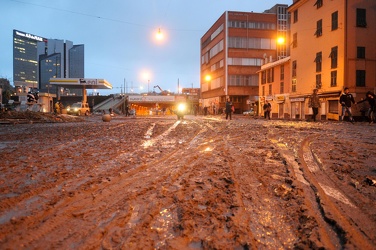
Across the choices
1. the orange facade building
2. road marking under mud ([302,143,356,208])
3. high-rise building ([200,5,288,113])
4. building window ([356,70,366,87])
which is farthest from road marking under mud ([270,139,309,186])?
high-rise building ([200,5,288,113])

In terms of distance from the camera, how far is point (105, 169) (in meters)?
4.98

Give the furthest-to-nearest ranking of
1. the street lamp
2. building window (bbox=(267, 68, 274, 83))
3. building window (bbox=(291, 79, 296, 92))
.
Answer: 1. building window (bbox=(267, 68, 274, 83))
2. building window (bbox=(291, 79, 296, 92))
3. the street lamp

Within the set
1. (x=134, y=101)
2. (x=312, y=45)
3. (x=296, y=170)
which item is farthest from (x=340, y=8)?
(x=134, y=101)

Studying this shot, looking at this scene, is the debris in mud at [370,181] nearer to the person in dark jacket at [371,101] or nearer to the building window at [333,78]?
the person in dark jacket at [371,101]

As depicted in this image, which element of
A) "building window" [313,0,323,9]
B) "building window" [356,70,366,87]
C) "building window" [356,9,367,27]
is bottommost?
"building window" [356,70,366,87]

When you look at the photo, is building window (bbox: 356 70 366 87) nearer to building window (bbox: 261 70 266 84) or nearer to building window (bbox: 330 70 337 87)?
building window (bbox: 330 70 337 87)

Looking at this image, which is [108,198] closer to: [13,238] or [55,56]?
[13,238]

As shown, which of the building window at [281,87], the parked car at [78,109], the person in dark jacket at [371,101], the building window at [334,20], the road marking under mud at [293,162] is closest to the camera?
the road marking under mud at [293,162]

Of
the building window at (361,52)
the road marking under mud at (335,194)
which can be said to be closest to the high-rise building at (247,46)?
the building window at (361,52)

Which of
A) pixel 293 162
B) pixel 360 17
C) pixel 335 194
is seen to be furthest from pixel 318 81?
pixel 335 194

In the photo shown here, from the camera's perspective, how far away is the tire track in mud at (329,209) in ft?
7.68

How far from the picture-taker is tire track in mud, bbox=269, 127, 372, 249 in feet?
7.68

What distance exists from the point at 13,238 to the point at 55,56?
15815 centimetres

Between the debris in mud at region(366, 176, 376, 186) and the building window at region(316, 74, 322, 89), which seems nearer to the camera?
the debris in mud at region(366, 176, 376, 186)
